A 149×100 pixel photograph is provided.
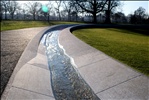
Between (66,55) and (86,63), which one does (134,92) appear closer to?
(86,63)

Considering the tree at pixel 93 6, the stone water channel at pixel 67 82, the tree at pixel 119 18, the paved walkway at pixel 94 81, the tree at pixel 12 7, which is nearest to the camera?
the paved walkway at pixel 94 81

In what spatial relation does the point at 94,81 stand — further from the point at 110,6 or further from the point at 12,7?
the point at 12,7

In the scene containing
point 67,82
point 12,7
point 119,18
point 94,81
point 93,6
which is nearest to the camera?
point 94,81

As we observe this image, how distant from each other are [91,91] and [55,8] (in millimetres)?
71418

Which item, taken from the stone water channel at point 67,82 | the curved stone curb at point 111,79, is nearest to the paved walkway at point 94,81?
the curved stone curb at point 111,79

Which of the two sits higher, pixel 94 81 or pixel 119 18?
pixel 119 18

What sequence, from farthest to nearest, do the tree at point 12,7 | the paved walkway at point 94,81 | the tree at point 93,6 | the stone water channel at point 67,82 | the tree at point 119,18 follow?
the tree at point 12,7 < the tree at point 119,18 < the tree at point 93,6 < the stone water channel at point 67,82 < the paved walkway at point 94,81

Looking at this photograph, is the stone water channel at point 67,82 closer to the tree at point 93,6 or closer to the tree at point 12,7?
the tree at point 93,6

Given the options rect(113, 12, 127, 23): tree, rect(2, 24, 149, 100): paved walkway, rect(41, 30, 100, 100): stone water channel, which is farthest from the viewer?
rect(113, 12, 127, 23): tree

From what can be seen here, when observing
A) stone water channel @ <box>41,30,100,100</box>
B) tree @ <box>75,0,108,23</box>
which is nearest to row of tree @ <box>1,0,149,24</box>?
tree @ <box>75,0,108,23</box>

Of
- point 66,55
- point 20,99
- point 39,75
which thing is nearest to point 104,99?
point 20,99

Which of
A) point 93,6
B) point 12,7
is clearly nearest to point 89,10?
point 93,6

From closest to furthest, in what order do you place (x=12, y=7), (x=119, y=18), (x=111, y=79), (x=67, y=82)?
1. (x=111, y=79)
2. (x=67, y=82)
3. (x=119, y=18)
4. (x=12, y=7)

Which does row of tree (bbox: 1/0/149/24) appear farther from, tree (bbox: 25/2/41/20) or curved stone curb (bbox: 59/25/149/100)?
curved stone curb (bbox: 59/25/149/100)
